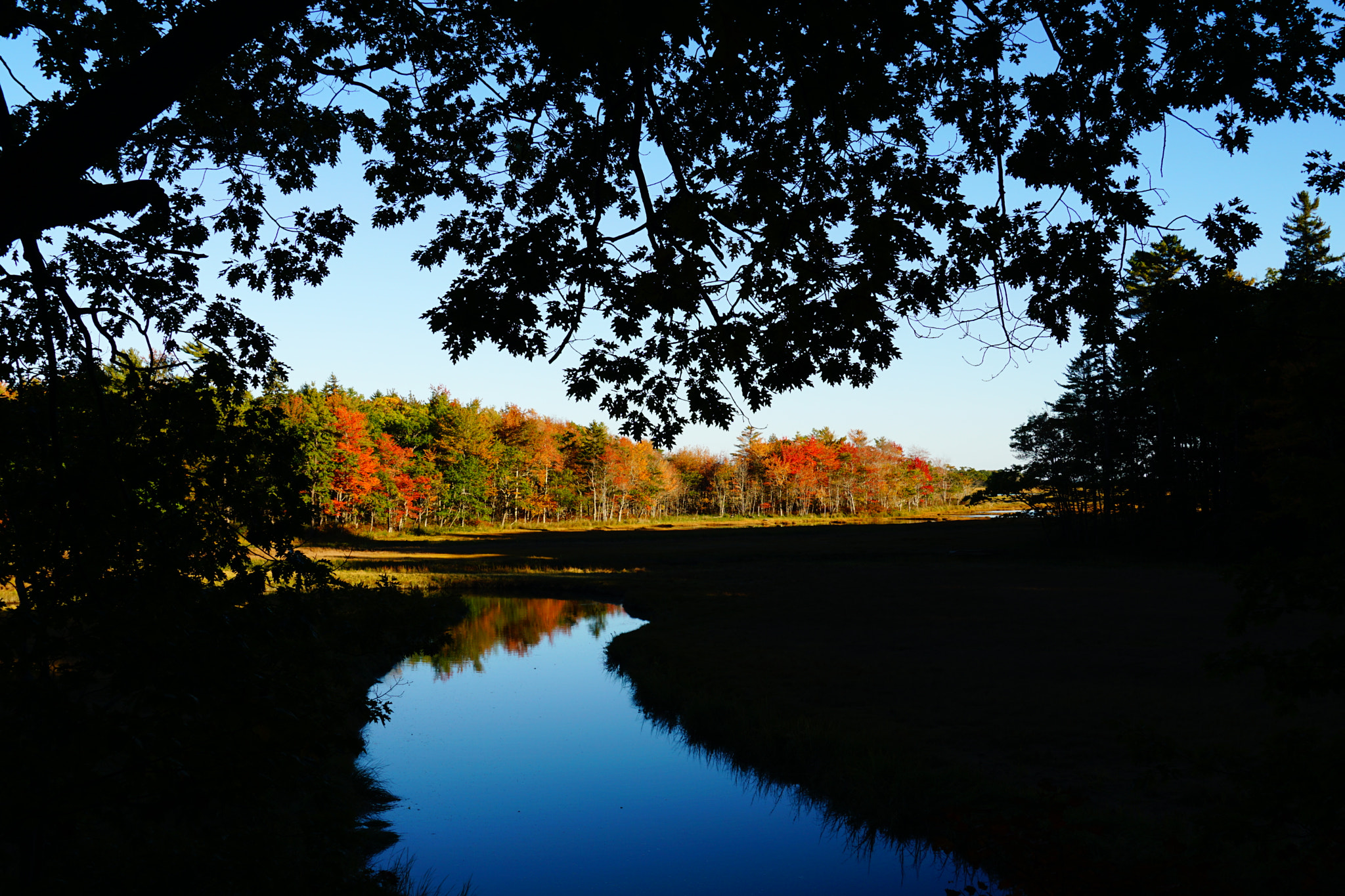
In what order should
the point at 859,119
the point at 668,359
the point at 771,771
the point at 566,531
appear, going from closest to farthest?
the point at 859,119 < the point at 668,359 < the point at 771,771 < the point at 566,531

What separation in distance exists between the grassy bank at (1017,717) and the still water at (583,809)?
2.33 ft

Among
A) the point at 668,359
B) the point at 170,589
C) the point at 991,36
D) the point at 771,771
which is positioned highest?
the point at 991,36

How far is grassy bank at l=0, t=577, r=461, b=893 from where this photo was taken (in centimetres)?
401

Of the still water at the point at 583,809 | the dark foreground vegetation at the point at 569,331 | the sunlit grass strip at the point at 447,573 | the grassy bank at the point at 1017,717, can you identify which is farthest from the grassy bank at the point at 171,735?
the sunlit grass strip at the point at 447,573

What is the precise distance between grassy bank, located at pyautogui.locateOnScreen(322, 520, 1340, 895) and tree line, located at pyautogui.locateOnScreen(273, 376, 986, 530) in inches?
1497

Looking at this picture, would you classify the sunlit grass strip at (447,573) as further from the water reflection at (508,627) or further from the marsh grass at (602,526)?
the marsh grass at (602,526)

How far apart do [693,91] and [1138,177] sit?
402 centimetres

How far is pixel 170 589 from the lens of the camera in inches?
197

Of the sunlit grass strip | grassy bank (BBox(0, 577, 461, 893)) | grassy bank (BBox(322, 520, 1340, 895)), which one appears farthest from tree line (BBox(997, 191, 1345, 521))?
the sunlit grass strip

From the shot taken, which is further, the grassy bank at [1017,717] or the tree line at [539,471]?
the tree line at [539,471]

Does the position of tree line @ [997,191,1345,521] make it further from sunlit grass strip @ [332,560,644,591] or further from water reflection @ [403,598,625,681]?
sunlit grass strip @ [332,560,644,591]

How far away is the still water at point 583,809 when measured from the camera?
9695 millimetres

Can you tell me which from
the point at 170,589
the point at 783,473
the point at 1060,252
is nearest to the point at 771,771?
the point at 1060,252

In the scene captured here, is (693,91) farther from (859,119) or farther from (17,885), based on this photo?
(17,885)
